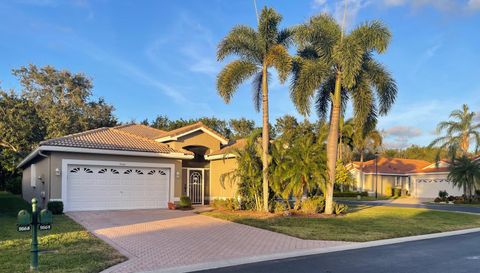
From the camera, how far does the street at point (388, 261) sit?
8.10 metres

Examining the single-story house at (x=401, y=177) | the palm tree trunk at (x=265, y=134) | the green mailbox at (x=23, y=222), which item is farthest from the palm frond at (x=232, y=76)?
the single-story house at (x=401, y=177)

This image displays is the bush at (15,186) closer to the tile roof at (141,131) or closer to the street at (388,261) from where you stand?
the tile roof at (141,131)

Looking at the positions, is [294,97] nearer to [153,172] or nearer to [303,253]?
[153,172]

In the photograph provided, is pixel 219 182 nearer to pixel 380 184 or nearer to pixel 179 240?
pixel 179 240

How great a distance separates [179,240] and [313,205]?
9230mm

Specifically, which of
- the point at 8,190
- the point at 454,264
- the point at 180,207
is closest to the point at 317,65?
the point at 180,207

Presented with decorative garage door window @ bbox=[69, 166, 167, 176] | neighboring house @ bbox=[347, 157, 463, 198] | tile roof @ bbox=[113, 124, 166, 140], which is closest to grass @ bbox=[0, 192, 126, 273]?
decorative garage door window @ bbox=[69, 166, 167, 176]

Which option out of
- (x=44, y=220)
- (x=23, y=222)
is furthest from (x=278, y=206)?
(x=23, y=222)

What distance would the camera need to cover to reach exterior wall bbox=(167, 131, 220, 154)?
74.2ft

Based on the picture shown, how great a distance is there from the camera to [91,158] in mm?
19062

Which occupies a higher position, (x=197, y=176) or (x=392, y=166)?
(x=197, y=176)

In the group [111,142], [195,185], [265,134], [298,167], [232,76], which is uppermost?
[232,76]

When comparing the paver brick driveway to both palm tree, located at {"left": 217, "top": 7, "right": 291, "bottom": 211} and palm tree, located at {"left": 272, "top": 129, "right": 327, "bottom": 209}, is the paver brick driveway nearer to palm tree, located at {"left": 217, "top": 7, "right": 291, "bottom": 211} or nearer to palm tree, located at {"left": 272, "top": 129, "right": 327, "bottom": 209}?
palm tree, located at {"left": 272, "top": 129, "right": 327, "bottom": 209}

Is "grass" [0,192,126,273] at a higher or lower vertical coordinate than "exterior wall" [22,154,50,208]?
lower
